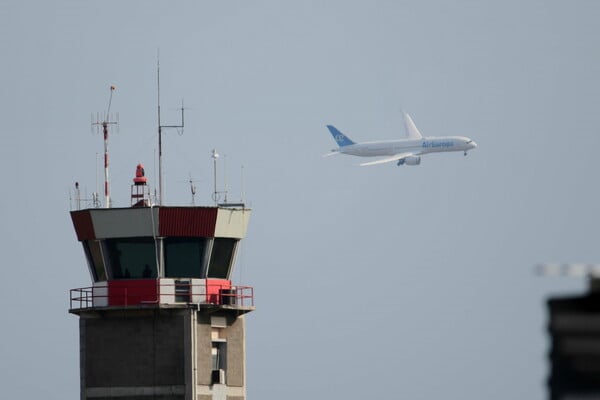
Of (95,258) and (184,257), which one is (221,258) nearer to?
(184,257)

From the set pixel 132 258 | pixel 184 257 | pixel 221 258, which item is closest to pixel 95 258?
pixel 132 258

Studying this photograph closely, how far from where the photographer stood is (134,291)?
4975cm

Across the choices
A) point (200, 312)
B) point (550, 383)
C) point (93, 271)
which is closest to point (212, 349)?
point (200, 312)

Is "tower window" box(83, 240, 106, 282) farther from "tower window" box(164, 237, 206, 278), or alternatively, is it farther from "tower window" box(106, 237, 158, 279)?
"tower window" box(164, 237, 206, 278)

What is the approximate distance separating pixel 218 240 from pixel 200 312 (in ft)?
10.4

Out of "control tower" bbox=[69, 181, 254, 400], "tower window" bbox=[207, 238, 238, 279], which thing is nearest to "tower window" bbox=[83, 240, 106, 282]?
"control tower" bbox=[69, 181, 254, 400]

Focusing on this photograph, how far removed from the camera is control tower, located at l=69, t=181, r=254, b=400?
162 ft

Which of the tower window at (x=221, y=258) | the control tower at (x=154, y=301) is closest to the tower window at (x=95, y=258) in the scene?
the control tower at (x=154, y=301)

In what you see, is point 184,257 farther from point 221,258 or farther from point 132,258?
point 132,258

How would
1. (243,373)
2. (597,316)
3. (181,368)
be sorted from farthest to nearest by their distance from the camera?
(243,373), (181,368), (597,316)

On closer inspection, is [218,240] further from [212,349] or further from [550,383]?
[550,383]

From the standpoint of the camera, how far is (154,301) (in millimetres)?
49375

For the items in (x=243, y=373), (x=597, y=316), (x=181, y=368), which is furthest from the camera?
(x=243, y=373)

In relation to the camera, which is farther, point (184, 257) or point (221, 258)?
point (221, 258)
